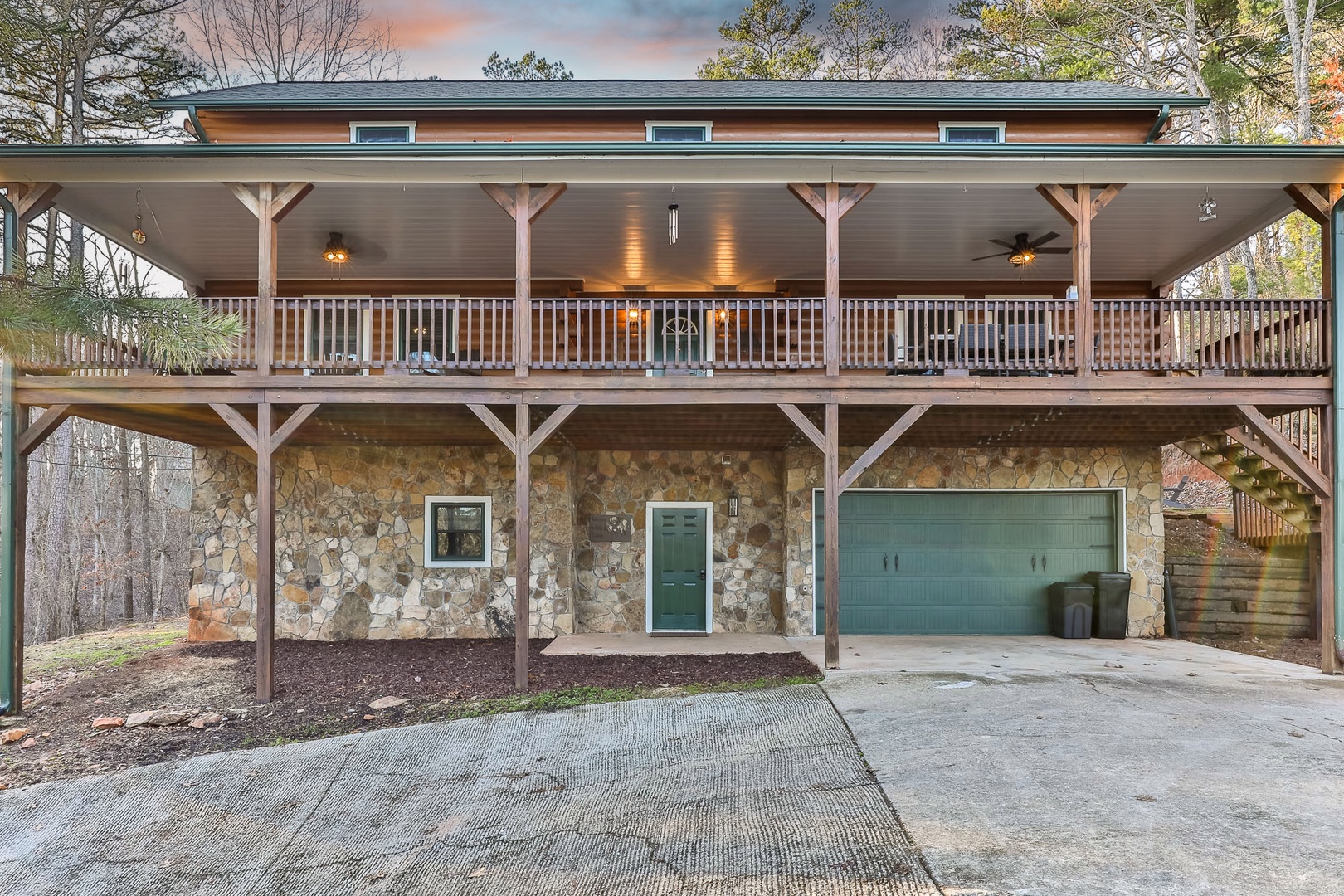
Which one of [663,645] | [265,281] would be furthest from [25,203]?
[663,645]

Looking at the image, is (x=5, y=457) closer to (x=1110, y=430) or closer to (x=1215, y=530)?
(x=1110, y=430)

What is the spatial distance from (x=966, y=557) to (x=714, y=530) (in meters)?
3.53

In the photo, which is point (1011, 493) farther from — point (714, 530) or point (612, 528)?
point (612, 528)

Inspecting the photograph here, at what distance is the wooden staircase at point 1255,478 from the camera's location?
10.6 meters

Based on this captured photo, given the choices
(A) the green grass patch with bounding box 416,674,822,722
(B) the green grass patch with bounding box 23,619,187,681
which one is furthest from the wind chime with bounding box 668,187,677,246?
(B) the green grass patch with bounding box 23,619,187,681

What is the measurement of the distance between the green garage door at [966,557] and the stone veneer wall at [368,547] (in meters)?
3.83

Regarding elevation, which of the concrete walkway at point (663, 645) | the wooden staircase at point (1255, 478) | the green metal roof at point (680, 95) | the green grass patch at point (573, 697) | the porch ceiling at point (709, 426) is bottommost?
the concrete walkway at point (663, 645)

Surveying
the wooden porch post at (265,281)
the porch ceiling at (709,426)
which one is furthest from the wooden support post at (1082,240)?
the wooden porch post at (265,281)

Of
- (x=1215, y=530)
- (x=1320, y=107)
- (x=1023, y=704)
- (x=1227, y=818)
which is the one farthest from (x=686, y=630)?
(x=1320, y=107)

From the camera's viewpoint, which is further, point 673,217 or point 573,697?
point 673,217

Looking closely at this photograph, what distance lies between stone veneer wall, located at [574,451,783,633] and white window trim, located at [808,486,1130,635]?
1.81 ft

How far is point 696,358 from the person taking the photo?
11.9 m

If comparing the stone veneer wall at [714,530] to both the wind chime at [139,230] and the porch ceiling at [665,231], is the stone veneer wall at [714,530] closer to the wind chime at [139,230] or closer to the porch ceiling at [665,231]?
the porch ceiling at [665,231]

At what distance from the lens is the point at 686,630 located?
1113 centimetres
